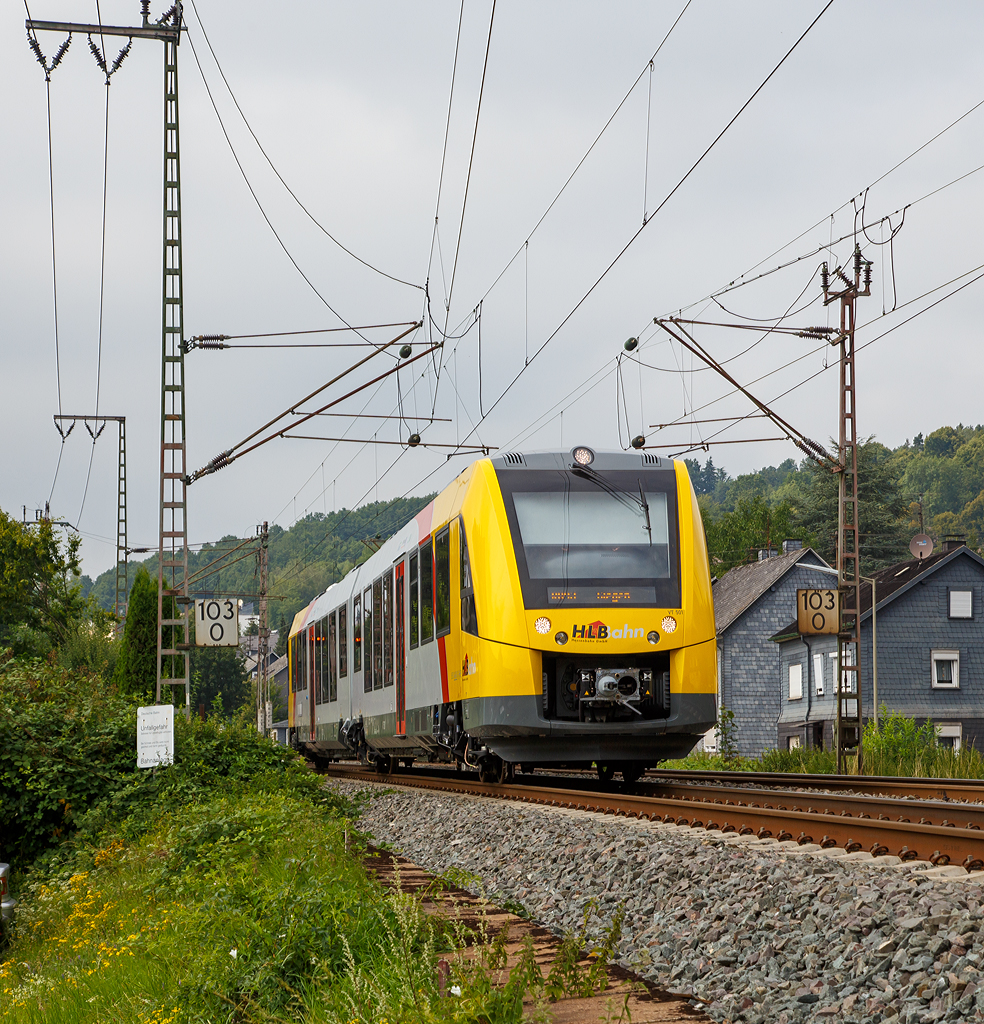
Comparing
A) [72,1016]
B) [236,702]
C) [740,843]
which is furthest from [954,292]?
[236,702]

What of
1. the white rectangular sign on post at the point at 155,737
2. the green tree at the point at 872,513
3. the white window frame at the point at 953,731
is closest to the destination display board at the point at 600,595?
the white rectangular sign on post at the point at 155,737

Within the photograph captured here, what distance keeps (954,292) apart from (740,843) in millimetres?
11519

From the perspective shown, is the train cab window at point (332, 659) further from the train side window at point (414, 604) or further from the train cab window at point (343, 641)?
the train side window at point (414, 604)

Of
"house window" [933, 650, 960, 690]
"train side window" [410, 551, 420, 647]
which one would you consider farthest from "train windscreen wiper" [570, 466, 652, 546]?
"house window" [933, 650, 960, 690]

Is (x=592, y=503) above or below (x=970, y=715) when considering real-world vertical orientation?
above

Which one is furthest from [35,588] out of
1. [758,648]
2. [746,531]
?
[746,531]

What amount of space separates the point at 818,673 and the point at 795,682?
8.23 ft

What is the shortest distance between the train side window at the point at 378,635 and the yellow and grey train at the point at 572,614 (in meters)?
4.09

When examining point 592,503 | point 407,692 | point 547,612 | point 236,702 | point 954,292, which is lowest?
point 236,702

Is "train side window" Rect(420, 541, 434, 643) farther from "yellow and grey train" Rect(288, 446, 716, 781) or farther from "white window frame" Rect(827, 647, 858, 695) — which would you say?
"white window frame" Rect(827, 647, 858, 695)

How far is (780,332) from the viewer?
893 inches

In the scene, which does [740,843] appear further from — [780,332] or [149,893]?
[780,332]

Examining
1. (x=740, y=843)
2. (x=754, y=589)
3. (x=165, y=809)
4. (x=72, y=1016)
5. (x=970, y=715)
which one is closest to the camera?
(x=72, y=1016)

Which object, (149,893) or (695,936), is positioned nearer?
(695,936)
